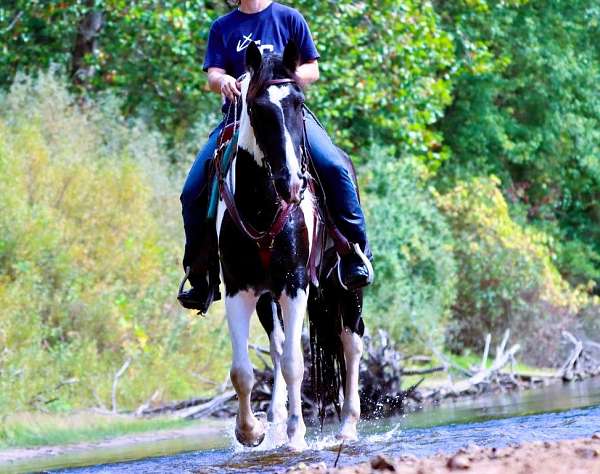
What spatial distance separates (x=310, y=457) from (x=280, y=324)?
236cm

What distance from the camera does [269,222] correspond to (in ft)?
28.7

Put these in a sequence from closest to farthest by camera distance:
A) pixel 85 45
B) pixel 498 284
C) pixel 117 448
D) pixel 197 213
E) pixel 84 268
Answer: pixel 197 213 → pixel 117 448 → pixel 84 268 → pixel 498 284 → pixel 85 45

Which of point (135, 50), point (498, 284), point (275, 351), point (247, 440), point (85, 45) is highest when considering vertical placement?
point (85, 45)

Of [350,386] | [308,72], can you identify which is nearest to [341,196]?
[308,72]

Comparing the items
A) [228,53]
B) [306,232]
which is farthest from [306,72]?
[306,232]

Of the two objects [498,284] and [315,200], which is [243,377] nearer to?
[315,200]

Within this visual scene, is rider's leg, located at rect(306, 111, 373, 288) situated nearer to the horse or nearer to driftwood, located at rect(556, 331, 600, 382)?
the horse

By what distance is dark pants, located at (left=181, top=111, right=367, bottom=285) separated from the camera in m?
9.52

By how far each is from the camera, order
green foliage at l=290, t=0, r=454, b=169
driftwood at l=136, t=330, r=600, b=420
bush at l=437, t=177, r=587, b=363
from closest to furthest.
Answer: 1. driftwood at l=136, t=330, r=600, b=420
2. green foliage at l=290, t=0, r=454, b=169
3. bush at l=437, t=177, r=587, b=363

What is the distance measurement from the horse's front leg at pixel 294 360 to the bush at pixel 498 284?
17266mm

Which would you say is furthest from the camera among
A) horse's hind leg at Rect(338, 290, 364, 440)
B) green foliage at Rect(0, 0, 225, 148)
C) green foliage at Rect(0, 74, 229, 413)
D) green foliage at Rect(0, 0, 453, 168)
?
green foliage at Rect(0, 0, 453, 168)

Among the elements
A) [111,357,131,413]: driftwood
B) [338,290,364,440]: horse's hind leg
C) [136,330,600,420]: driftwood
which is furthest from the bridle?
[111,357,131,413]: driftwood

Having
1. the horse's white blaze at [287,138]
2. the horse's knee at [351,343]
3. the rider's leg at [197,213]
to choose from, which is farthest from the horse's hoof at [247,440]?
the horse's white blaze at [287,138]

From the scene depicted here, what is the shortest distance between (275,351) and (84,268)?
1001 cm
